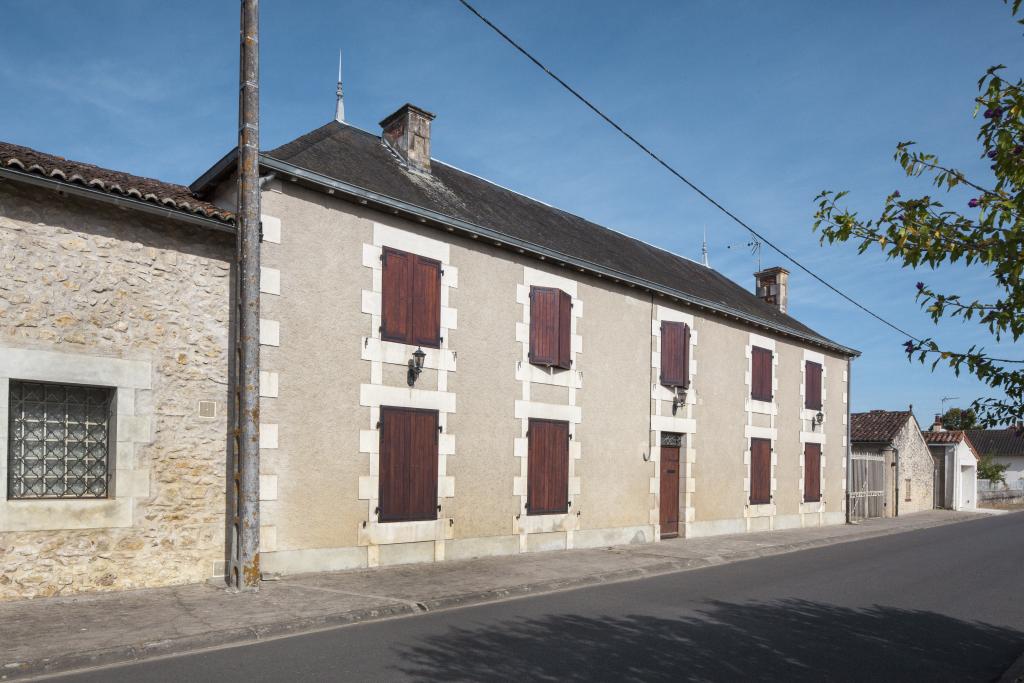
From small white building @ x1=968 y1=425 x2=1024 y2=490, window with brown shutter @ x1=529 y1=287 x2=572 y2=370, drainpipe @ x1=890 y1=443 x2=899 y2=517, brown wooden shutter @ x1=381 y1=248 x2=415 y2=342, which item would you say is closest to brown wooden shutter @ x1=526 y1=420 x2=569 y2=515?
window with brown shutter @ x1=529 y1=287 x2=572 y2=370

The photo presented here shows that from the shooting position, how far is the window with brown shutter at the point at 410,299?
36.3 ft

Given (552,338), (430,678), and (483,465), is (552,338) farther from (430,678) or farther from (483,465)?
(430,678)

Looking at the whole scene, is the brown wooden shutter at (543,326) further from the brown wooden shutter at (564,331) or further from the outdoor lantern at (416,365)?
the outdoor lantern at (416,365)

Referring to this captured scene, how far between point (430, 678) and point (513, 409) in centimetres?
738

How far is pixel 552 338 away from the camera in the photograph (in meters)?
13.5

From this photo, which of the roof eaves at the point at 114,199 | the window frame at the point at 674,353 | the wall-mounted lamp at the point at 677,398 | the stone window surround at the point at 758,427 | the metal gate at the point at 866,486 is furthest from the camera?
the metal gate at the point at 866,486

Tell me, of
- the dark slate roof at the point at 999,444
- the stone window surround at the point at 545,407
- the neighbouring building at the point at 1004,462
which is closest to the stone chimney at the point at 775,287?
the stone window surround at the point at 545,407

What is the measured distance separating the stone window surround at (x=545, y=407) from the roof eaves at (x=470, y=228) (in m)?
0.40

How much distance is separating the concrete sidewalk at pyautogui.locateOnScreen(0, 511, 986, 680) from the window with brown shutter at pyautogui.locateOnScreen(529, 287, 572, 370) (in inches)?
126

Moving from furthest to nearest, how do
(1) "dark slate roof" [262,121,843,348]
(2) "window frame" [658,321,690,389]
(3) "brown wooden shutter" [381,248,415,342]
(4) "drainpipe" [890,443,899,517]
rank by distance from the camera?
1. (4) "drainpipe" [890,443,899,517]
2. (2) "window frame" [658,321,690,389]
3. (1) "dark slate roof" [262,121,843,348]
4. (3) "brown wooden shutter" [381,248,415,342]

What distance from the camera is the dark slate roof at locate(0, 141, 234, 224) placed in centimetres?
775

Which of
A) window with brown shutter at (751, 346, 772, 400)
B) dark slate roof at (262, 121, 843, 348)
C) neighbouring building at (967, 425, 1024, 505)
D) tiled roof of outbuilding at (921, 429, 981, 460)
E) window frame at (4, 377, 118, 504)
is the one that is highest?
dark slate roof at (262, 121, 843, 348)

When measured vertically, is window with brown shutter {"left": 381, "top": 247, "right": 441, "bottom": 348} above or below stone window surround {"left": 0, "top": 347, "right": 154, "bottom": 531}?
above

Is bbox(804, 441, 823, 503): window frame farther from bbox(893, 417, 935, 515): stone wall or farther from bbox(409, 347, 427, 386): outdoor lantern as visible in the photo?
bbox(409, 347, 427, 386): outdoor lantern
